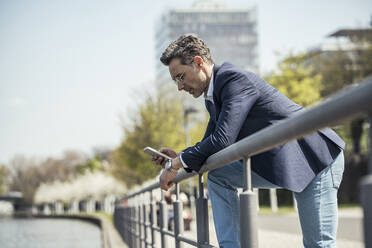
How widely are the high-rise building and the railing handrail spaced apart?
157115mm

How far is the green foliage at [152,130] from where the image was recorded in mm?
31438

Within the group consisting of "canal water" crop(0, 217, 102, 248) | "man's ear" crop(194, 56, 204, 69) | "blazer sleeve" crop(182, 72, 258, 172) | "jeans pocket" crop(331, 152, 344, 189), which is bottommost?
"canal water" crop(0, 217, 102, 248)

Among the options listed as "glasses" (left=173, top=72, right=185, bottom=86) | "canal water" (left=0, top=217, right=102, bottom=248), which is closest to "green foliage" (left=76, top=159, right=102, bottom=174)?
"canal water" (left=0, top=217, right=102, bottom=248)

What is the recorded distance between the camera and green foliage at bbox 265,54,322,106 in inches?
1158

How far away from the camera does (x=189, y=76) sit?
3.46 metres

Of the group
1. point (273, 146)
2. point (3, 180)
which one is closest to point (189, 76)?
point (273, 146)

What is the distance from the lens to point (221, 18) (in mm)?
163250

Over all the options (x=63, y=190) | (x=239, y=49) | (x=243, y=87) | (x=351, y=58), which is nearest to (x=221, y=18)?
(x=239, y=49)

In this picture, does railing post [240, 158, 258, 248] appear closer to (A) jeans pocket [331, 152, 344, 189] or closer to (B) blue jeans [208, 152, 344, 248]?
(B) blue jeans [208, 152, 344, 248]

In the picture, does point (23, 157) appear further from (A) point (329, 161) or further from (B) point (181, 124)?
(A) point (329, 161)

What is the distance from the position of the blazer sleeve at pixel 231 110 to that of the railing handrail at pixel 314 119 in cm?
45

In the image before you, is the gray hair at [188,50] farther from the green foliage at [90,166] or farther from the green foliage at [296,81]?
the green foliage at [90,166]

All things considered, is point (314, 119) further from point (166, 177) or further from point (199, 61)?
point (166, 177)

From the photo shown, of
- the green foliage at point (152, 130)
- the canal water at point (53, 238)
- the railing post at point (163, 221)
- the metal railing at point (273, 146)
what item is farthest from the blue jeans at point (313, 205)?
the green foliage at point (152, 130)
